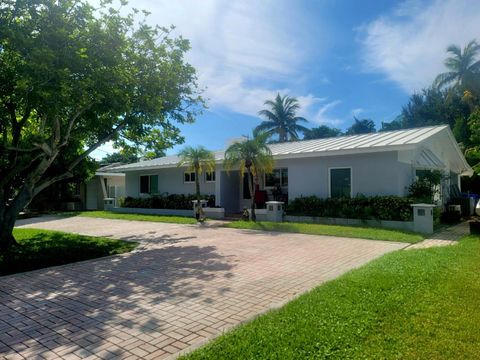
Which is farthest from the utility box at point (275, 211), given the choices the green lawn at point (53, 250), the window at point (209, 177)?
the green lawn at point (53, 250)

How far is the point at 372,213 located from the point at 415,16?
7.24 metres

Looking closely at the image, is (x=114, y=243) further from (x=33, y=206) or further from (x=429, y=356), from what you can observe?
(x=33, y=206)

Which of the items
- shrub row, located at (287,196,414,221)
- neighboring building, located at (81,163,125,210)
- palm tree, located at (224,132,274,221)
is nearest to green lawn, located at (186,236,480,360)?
shrub row, located at (287,196,414,221)

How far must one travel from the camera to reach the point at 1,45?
914 cm

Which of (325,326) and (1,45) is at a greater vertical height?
(1,45)

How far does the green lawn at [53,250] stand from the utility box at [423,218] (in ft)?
32.0

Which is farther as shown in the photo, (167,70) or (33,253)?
(167,70)

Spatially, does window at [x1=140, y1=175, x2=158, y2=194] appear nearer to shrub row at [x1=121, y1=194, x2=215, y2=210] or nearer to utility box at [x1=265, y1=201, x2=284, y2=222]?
shrub row at [x1=121, y1=194, x2=215, y2=210]

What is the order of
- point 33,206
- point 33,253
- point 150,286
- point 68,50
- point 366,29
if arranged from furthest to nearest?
point 33,206 < point 366,29 < point 33,253 < point 68,50 < point 150,286

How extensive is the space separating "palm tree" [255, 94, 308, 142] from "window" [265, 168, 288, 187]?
86.8 feet

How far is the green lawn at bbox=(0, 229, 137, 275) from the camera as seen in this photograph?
8719 millimetres

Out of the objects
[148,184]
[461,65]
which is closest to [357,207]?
[148,184]

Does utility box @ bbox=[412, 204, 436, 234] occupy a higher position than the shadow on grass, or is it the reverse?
utility box @ bbox=[412, 204, 436, 234]

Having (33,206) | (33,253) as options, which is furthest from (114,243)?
(33,206)
